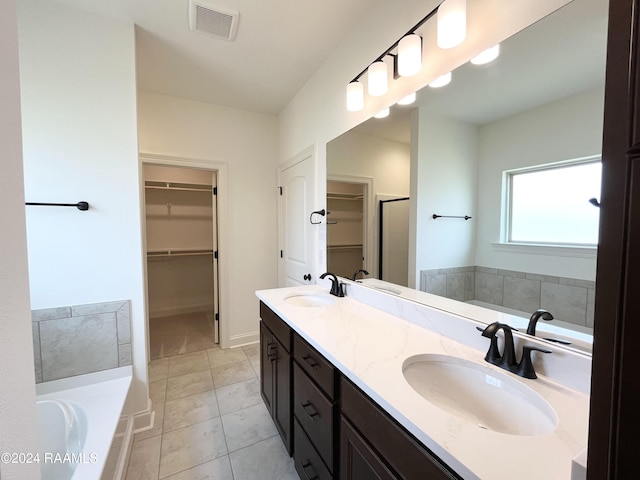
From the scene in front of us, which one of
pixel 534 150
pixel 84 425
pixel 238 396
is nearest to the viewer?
pixel 534 150

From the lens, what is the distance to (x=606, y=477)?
0.37 meters

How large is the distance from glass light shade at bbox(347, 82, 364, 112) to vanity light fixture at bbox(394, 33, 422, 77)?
0.42 meters

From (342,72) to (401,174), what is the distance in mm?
1013

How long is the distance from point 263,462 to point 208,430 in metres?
0.49

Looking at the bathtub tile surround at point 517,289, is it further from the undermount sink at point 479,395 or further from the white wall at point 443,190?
the undermount sink at point 479,395

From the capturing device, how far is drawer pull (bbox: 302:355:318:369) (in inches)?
45.4

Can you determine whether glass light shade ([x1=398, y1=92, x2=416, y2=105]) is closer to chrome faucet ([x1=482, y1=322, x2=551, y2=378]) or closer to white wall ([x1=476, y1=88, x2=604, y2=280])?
white wall ([x1=476, y1=88, x2=604, y2=280])

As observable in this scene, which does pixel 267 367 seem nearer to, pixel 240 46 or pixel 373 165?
pixel 373 165

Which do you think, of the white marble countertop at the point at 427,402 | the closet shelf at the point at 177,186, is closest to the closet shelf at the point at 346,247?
the white marble countertop at the point at 427,402

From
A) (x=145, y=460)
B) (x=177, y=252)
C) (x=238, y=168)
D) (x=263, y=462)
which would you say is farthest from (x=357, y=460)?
(x=177, y=252)

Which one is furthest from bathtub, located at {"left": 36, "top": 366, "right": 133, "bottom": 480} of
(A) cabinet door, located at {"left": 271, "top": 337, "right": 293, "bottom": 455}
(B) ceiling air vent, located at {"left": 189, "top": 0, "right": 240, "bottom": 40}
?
(B) ceiling air vent, located at {"left": 189, "top": 0, "right": 240, "bottom": 40}

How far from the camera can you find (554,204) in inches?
36.3

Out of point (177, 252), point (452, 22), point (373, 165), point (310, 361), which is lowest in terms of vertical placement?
point (310, 361)

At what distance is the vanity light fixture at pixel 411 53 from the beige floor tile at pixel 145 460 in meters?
2.51
